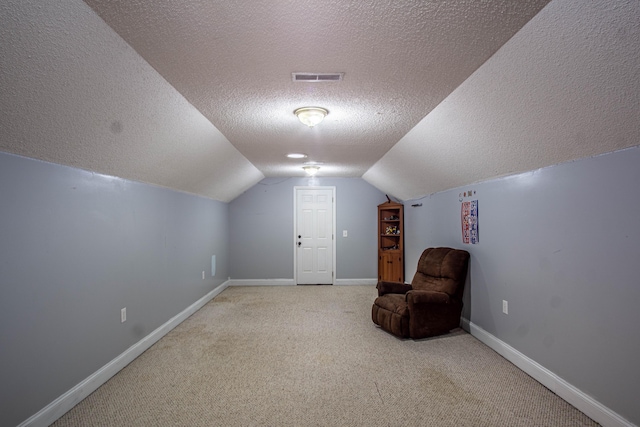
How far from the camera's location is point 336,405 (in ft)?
8.43

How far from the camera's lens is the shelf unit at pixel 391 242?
6.84 metres

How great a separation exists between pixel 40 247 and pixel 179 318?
8.48 ft

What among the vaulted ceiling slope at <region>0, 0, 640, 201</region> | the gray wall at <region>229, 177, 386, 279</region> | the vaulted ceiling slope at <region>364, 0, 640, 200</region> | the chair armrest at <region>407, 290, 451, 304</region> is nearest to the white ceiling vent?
the vaulted ceiling slope at <region>0, 0, 640, 201</region>

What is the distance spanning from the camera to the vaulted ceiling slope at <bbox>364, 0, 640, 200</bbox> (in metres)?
1.55

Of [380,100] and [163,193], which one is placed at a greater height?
[380,100]

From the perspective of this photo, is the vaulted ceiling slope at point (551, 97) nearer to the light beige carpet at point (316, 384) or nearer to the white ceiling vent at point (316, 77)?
the white ceiling vent at point (316, 77)

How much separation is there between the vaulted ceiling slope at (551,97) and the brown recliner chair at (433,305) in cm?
119

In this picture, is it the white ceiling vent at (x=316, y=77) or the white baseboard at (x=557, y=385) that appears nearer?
the white baseboard at (x=557, y=385)

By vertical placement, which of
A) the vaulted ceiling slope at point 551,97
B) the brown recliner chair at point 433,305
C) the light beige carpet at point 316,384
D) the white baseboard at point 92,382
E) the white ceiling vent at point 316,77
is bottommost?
the light beige carpet at point 316,384

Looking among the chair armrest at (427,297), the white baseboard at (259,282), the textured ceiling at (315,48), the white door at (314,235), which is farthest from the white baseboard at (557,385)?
the white baseboard at (259,282)

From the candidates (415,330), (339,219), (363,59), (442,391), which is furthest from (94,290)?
(339,219)

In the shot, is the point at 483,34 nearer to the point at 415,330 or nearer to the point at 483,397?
the point at 483,397

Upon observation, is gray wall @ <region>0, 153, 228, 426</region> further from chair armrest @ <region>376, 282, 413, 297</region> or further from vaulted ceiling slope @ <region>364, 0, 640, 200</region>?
vaulted ceiling slope @ <region>364, 0, 640, 200</region>

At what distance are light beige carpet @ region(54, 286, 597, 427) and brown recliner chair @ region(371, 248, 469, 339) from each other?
0.46ft
